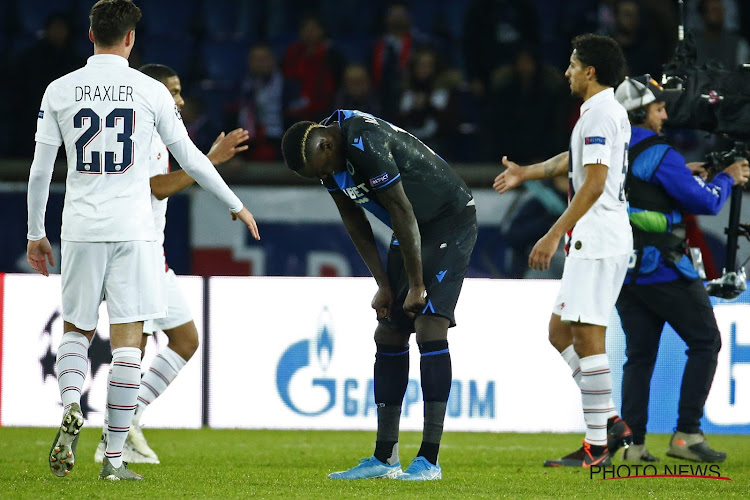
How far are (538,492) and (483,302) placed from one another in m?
3.20

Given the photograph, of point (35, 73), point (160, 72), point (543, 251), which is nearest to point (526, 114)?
point (35, 73)

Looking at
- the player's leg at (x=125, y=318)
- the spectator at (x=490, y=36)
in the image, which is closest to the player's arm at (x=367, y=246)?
the player's leg at (x=125, y=318)

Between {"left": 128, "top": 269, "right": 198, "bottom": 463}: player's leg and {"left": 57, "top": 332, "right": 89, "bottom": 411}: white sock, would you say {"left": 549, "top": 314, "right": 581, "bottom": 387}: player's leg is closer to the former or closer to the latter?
{"left": 128, "top": 269, "right": 198, "bottom": 463}: player's leg

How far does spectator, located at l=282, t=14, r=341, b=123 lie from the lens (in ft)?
37.7

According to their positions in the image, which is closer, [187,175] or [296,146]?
[296,146]

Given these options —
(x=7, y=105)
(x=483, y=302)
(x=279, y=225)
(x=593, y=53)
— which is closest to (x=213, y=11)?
(x=7, y=105)

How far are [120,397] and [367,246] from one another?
1.30m

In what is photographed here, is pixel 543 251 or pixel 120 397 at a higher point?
pixel 543 251

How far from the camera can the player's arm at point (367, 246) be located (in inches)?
209

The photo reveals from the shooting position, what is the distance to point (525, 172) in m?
6.22

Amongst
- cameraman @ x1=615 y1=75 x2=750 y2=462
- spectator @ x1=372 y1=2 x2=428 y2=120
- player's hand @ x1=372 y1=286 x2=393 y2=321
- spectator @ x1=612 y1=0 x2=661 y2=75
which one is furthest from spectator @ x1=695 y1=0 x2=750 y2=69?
player's hand @ x1=372 y1=286 x2=393 y2=321

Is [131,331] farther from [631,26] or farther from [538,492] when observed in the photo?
[631,26]

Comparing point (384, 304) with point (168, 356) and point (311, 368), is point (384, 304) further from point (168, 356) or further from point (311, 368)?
point (311, 368)

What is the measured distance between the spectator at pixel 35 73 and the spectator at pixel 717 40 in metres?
6.14
